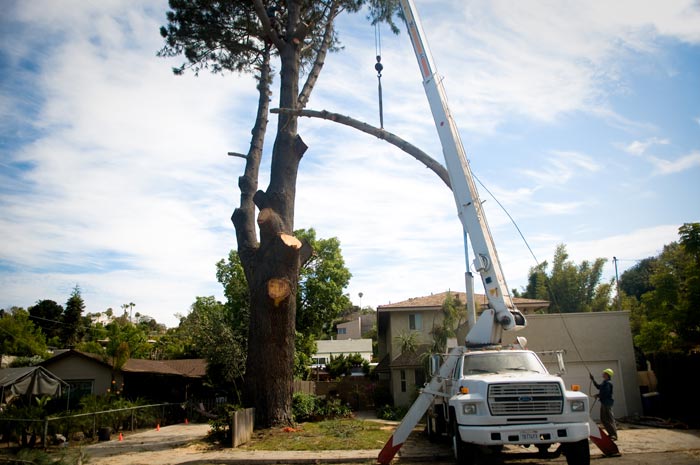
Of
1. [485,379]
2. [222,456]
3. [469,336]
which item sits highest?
[469,336]

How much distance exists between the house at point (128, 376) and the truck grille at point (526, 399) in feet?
66.8

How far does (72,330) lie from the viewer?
54281mm

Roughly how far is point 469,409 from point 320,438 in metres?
5.44

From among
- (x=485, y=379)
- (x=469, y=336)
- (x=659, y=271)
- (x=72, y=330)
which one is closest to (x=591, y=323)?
(x=659, y=271)

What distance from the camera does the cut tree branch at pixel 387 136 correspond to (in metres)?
12.0

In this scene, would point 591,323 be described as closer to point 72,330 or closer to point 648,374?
point 648,374

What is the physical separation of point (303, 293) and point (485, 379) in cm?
2693

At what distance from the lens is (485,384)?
25.9 ft

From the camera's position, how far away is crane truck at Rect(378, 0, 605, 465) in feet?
25.0

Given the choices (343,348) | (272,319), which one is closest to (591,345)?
(272,319)

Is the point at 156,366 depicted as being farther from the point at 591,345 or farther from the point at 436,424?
the point at 591,345

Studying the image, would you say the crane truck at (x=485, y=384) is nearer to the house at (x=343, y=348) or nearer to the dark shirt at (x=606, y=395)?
the dark shirt at (x=606, y=395)

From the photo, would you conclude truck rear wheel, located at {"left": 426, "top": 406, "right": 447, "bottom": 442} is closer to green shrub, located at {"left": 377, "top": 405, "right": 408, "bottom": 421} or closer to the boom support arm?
the boom support arm

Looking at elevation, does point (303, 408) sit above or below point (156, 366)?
below
